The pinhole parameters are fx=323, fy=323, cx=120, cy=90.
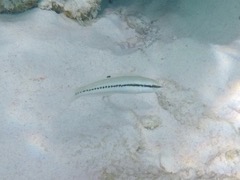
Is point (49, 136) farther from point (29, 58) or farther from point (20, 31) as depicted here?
point (20, 31)

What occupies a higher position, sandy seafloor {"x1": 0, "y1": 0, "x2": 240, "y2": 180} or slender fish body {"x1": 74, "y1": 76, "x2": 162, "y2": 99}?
slender fish body {"x1": 74, "y1": 76, "x2": 162, "y2": 99}

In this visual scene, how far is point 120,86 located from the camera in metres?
3.11

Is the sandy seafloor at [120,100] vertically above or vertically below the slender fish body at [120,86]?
below

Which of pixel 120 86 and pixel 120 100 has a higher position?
pixel 120 86

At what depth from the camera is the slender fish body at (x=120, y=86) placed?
307 cm

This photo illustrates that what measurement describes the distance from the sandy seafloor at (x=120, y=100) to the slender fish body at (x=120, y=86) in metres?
0.44

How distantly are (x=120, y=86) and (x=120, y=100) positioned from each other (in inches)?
28.4

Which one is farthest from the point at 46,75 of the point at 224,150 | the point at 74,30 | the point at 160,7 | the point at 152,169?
the point at 160,7

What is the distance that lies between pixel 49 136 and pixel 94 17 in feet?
8.09

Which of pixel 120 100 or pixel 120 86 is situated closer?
pixel 120 86

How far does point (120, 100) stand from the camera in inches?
150

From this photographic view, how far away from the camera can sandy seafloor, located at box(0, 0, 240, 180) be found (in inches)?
118

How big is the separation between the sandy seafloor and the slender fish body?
441mm

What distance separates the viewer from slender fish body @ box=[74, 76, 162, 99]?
307 cm
